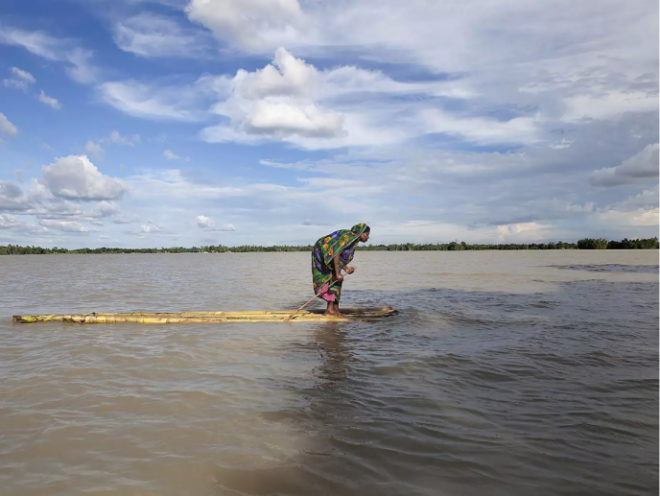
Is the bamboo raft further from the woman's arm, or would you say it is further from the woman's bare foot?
the woman's arm

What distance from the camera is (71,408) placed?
425cm

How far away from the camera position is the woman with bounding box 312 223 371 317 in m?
9.09

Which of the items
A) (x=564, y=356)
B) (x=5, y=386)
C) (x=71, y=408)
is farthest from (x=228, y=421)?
(x=564, y=356)

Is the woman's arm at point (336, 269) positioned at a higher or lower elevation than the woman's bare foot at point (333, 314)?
higher

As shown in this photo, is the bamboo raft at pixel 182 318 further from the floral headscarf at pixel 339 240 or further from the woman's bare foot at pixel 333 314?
the floral headscarf at pixel 339 240

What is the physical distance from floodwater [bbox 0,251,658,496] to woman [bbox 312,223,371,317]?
2.95ft

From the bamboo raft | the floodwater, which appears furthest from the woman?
the floodwater

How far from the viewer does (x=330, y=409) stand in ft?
13.9

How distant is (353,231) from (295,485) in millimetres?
6805

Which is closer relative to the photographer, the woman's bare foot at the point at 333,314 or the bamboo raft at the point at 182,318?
the bamboo raft at the point at 182,318

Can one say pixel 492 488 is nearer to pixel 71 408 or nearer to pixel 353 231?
pixel 71 408

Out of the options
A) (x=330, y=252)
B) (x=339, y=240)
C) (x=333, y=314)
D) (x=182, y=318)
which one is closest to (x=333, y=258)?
(x=330, y=252)

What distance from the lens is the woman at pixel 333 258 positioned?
9.09m

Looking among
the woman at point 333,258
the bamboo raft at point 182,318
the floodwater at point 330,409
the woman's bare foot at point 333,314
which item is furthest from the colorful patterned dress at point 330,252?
the floodwater at point 330,409
